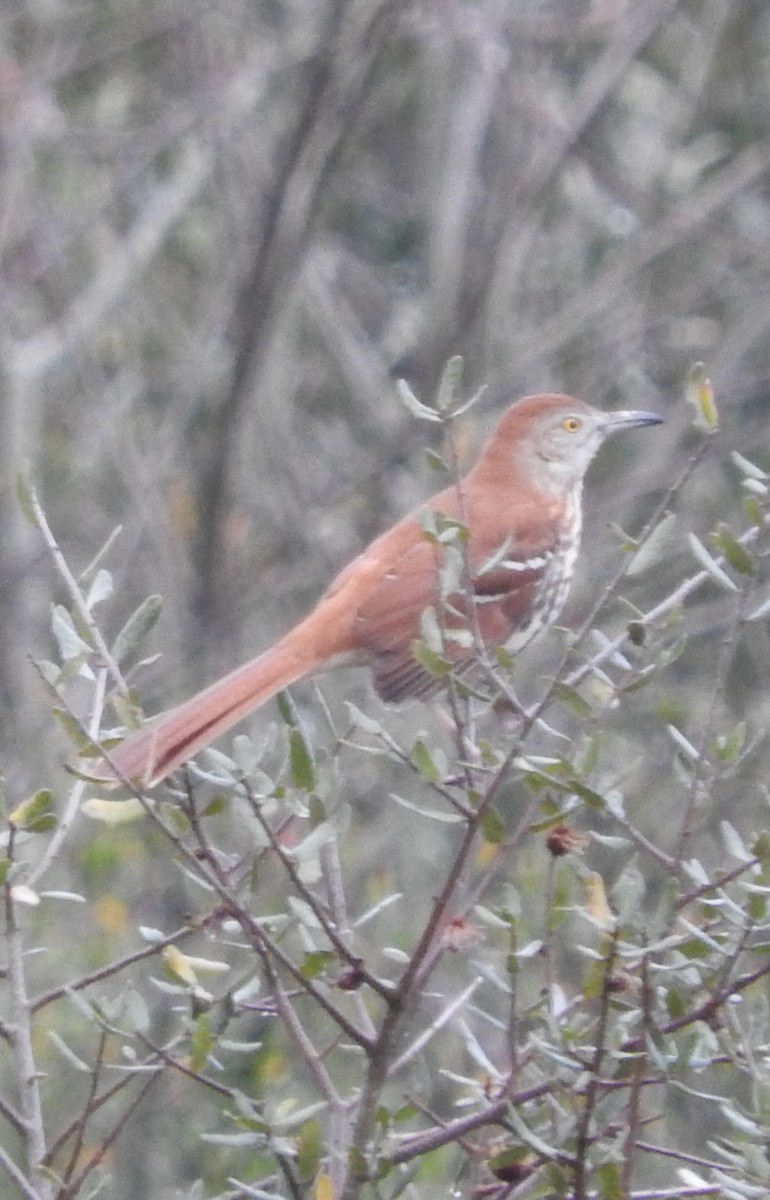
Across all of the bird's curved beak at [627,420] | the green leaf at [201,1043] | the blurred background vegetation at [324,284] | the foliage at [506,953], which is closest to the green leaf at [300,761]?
the foliage at [506,953]

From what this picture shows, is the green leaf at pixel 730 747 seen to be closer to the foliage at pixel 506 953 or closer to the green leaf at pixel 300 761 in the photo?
the foliage at pixel 506 953

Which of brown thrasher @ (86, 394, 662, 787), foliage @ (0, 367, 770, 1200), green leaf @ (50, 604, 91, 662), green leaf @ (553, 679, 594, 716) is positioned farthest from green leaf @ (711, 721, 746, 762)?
brown thrasher @ (86, 394, 662, 787)

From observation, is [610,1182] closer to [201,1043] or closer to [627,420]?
[201,1043]

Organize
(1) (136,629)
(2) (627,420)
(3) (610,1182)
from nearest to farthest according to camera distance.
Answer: (3) (610,1182) < (1) (136,629) < (2) (627,420)

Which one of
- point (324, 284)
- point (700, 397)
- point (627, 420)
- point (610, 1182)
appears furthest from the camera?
point (324, 284)

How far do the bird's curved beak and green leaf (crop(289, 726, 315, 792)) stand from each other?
7.25 feet

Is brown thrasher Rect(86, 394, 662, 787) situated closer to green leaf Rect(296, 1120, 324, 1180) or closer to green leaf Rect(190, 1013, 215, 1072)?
green leaf Rect(190, 1013, 215, 1072)

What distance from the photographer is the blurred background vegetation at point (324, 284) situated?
5516 mm

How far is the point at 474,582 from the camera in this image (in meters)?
3.05

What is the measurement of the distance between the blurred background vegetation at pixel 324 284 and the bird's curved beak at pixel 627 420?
3.14 feet

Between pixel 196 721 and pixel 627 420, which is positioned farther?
pixel 627 420

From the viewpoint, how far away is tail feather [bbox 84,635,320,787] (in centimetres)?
235

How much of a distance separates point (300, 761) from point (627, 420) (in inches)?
101

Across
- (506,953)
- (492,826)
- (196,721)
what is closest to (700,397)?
(492,826)
